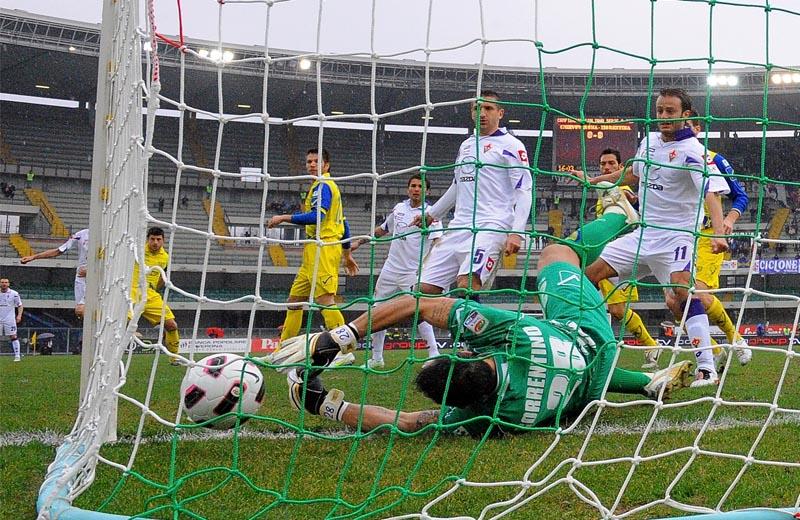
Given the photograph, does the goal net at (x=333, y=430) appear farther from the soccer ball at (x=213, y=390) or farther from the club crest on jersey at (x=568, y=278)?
the club crest on jersey at (x=568, y=278)

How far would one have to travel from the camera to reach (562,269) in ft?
14.3

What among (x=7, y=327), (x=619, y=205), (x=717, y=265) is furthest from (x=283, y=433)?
(x=7, y=327)

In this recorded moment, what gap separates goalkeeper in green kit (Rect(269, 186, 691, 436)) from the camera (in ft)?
11.3

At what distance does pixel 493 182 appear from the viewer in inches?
251

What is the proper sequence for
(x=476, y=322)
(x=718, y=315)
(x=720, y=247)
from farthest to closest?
(x=718, y=315) → (x=720, y=247) → (x=476, y=322)

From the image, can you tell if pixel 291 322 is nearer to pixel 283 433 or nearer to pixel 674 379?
pixel 283 433

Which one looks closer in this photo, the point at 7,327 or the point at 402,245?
the point at 402,245

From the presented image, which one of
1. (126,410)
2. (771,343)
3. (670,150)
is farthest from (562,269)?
(771,343)

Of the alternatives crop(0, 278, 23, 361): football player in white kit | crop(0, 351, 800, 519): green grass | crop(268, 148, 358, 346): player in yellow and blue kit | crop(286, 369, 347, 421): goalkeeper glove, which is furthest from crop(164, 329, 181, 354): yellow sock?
crop(286, 369, 347, 421): goalkeeper glove

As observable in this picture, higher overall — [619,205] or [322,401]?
[619,205]

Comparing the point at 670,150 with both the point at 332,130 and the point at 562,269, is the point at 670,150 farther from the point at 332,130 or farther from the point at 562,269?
the point at 332,130

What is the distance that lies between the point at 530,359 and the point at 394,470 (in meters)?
0.77

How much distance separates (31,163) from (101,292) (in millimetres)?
26853

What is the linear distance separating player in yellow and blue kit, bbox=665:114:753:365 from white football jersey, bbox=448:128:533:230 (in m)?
1.29
